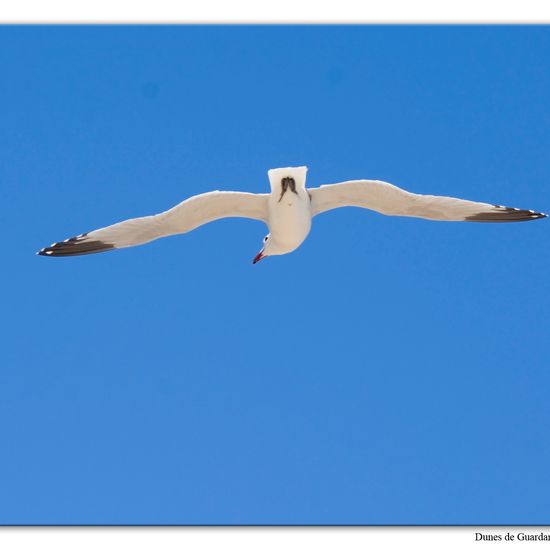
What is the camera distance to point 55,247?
298 inches

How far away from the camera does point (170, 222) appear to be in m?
7.32

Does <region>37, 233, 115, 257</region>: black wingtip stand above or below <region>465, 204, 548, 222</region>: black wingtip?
below

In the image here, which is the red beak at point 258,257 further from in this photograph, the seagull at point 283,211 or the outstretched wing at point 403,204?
the outstretched wing at point 403,204

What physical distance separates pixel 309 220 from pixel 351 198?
0.31 m

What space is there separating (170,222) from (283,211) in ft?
2.43

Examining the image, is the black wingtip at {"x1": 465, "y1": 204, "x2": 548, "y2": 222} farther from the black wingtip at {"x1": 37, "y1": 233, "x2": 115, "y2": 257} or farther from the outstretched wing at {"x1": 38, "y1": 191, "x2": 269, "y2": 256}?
the black wingtip at {"x1": 37, "y1": 233, "x2": 115, "y2": 257}

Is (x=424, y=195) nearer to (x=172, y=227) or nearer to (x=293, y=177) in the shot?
(x=293, y=177)

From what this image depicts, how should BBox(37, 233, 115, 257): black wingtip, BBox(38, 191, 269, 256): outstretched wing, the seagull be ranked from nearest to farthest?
1. the seagull
2. BBox(38, 191, 269, 256): outstretched wing
3. BBox(37, 233, 115, 257): black wingtip

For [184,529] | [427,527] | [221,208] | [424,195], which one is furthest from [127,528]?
[424,195]

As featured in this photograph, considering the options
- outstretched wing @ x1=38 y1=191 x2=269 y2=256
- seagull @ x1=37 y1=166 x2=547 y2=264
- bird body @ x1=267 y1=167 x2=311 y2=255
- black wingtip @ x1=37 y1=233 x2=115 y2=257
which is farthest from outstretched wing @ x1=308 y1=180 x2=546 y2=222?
black wingtip @ x1=37 y1=233 x2=115 y2=257

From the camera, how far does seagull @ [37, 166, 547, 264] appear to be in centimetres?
706

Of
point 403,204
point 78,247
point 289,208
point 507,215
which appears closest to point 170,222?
point 78,247

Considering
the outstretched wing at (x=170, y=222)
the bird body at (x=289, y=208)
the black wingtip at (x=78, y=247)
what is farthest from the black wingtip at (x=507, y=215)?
the black wingtip at (x=78, y=247)

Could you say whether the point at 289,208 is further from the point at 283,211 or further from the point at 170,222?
the point at 170,222
